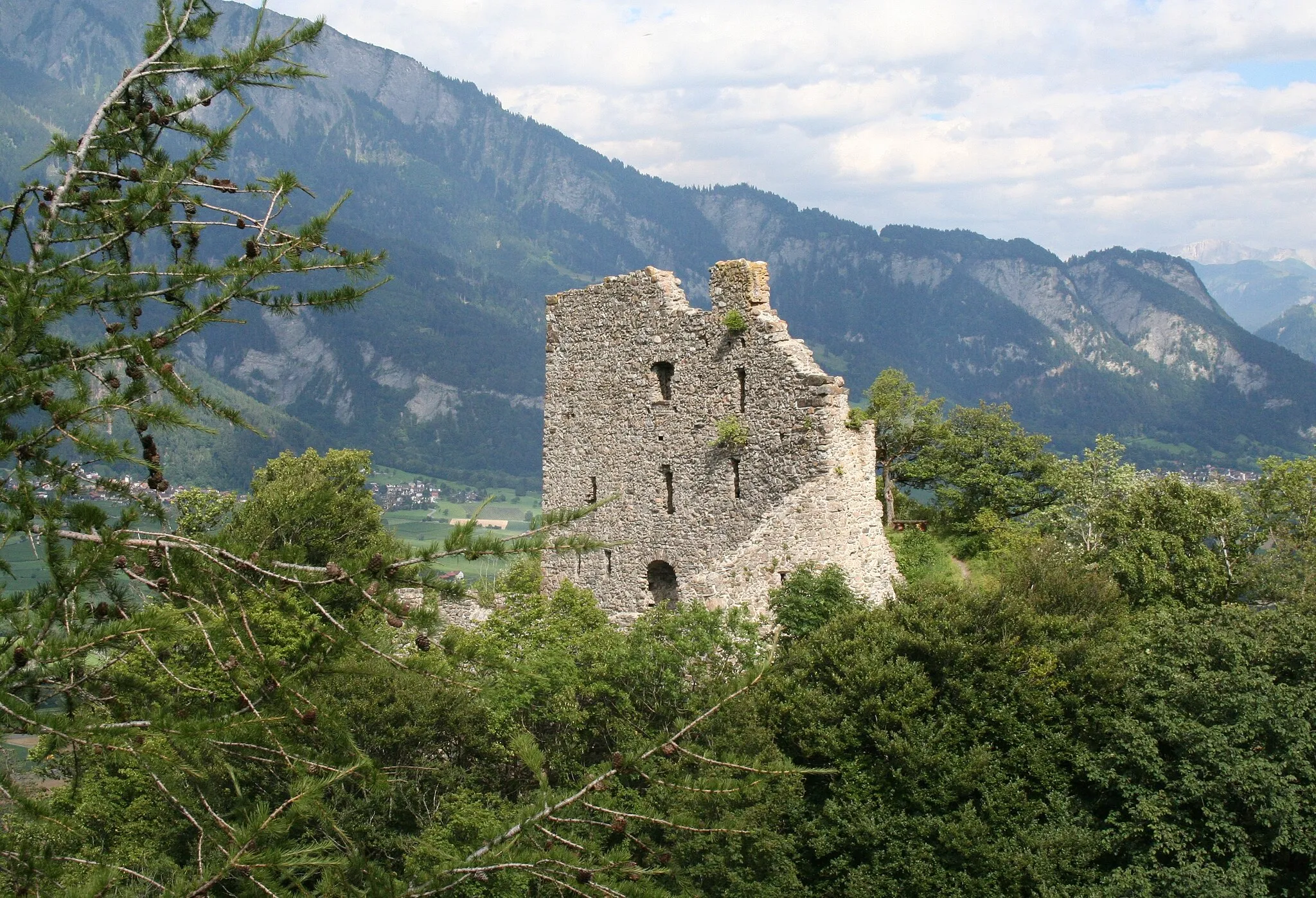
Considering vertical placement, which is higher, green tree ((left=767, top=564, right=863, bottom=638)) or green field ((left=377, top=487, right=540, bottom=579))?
green tree ((left=767, top=564, right=863, bottom=638))

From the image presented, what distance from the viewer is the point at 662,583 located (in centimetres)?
2341

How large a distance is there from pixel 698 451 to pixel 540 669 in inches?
208

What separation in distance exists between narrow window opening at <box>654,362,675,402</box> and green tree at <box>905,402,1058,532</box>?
1250 centimetres

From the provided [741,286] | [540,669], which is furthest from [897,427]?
[540,669]

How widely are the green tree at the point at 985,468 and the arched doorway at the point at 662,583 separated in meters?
11.6

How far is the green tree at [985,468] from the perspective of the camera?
33.0m

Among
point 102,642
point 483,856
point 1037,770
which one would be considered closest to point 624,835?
point 483,856

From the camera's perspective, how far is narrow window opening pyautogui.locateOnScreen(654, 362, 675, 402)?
22719mm

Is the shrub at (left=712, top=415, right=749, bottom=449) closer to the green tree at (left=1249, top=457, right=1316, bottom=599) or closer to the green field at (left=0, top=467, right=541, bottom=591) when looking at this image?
the green tree at (left=1249, top=457, right=1316, bottom=599)

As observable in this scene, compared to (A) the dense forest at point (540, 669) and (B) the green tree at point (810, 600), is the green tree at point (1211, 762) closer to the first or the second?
(A) the dense forest at point (540, 669)

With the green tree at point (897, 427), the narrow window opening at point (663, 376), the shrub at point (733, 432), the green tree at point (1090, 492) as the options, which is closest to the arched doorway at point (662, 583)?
the shrub at point (733, 432)

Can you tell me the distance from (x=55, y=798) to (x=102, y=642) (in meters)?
16.6

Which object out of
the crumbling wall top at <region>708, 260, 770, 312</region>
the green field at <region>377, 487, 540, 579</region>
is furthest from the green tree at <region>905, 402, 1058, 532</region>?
the green field at <region>377, 487, 540, 579</region>

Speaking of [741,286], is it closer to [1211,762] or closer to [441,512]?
[1211,762]
